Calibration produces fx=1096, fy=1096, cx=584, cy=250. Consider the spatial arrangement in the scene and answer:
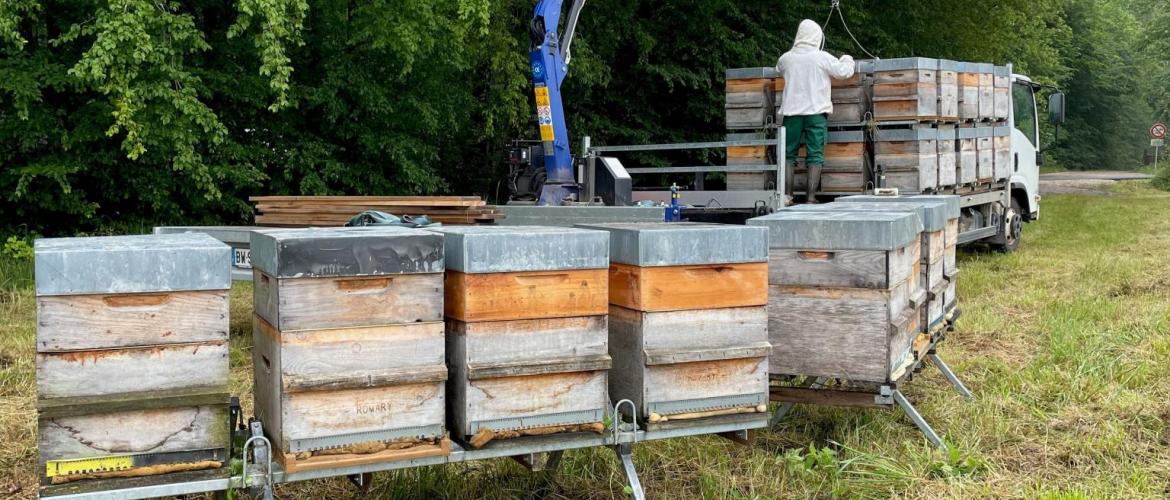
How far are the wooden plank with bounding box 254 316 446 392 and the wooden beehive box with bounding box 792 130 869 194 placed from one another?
9326 mm

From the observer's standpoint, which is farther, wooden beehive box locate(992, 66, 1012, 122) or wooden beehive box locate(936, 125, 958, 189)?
wooden beehive box locate(992, 66, 1012, 122)

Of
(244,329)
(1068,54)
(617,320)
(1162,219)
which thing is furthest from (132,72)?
(1068,54)

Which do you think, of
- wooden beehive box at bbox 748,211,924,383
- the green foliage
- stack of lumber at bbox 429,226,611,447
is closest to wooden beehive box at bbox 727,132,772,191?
the green foliage

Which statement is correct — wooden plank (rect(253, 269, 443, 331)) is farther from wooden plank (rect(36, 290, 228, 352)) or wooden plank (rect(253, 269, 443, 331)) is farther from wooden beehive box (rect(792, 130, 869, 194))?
wooden beehive box (rect(792, 130, 869, 194))

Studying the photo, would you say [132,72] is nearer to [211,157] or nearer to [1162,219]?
[211,157]

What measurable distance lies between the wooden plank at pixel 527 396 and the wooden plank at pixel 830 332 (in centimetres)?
142

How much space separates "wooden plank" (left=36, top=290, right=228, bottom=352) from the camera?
12.5ft

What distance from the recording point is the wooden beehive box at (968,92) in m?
13.7

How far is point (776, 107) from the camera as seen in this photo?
1323cm

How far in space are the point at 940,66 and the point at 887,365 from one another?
8.44 m

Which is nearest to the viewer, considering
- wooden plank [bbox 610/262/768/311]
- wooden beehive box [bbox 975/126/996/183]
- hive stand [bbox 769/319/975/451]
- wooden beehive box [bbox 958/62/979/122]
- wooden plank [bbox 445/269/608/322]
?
wooden plank [bbox 445/269/608/322]

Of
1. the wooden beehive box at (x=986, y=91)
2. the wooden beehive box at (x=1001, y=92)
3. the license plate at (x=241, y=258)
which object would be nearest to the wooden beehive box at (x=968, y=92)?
the wooden beehive box at (x=986, y=91)

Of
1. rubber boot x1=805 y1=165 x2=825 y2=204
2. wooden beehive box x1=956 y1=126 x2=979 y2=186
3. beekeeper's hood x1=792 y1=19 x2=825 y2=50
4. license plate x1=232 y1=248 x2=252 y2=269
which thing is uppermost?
beekeeper's hood x1=792 y1=19 x2=825 y2=50

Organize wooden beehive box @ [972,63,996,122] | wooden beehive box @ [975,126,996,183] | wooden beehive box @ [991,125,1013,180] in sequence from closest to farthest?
wooden beehive box @ [972,63,996,122] → wooden beehive box @ [975,126,996,183] → wooden beehive box @ [991,125,1013,180]
